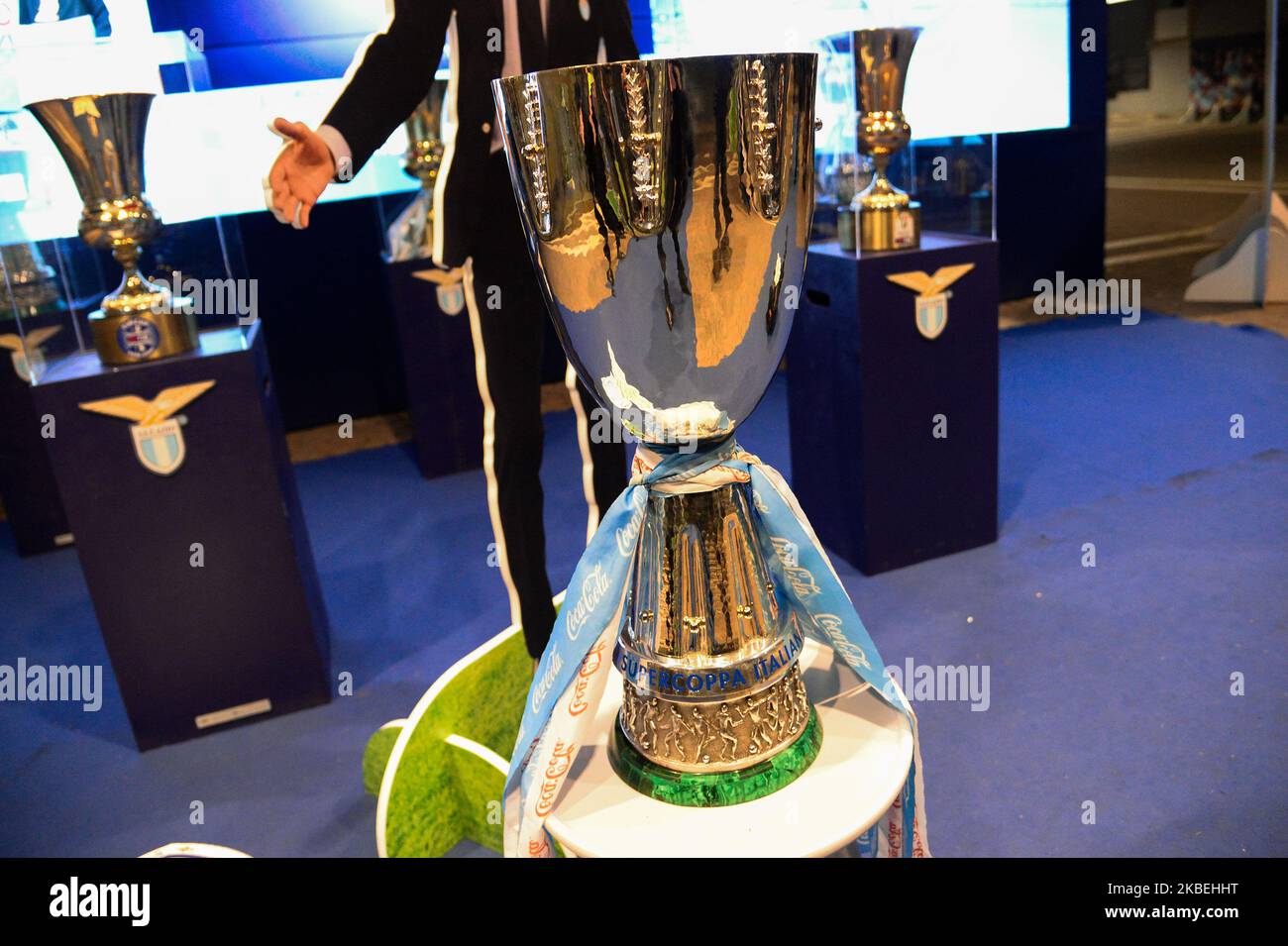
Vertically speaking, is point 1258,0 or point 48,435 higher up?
point 1258,0

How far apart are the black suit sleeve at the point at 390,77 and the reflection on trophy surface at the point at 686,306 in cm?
46

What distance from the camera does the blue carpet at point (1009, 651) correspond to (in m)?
1.77

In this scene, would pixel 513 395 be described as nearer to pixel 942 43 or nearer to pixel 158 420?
pixel 158 420

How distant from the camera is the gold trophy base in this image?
8.54ft

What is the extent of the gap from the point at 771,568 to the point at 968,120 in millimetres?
2580

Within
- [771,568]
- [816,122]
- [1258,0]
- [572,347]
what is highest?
[1258,0]

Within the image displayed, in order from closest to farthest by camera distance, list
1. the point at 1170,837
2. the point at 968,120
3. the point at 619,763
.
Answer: the point at 619,763, the point at 1170,837, the point at 968,120

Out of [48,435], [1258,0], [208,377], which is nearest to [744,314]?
[208,377]

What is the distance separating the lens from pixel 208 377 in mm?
2123

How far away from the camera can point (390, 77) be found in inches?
49.6

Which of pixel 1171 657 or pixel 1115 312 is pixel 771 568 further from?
pixel 1115 312

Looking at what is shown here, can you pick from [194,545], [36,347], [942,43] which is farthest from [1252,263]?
[36,347]

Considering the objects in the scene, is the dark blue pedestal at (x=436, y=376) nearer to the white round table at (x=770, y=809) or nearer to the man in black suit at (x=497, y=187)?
the man in black suit at (x=497, y=187)

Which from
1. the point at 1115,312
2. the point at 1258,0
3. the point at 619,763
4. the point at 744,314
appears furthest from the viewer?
the point at 1258,0
